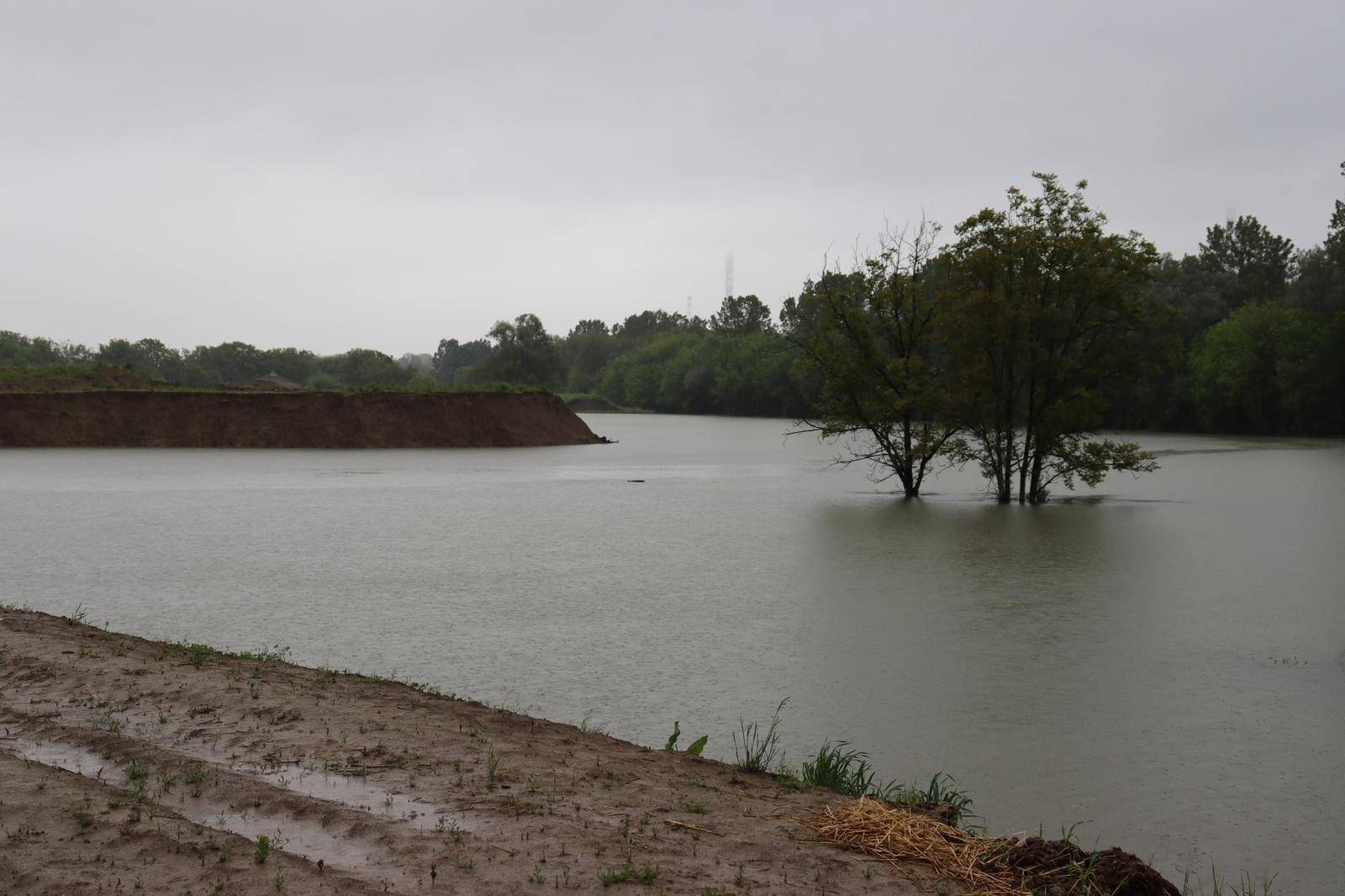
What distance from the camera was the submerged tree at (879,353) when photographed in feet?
74.6

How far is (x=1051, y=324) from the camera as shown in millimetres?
21453

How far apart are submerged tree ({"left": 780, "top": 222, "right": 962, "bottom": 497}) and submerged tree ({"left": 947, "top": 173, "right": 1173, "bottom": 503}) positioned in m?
0.71

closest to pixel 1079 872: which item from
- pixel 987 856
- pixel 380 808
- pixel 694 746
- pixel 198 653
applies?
pixel 987 856

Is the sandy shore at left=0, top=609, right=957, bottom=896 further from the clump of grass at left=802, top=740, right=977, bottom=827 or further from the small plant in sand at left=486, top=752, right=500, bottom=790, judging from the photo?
the clump of grass at left=802, top=740, right=977, bottom=827

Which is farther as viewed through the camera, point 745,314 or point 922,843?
point 745,314

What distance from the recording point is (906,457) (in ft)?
79.3

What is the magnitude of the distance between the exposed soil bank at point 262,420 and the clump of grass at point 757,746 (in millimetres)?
36174

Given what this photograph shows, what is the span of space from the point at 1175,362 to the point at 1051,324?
2.33 m

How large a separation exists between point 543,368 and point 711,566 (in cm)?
9043

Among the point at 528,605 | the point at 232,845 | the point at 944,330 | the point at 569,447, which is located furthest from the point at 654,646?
the point at 569,447

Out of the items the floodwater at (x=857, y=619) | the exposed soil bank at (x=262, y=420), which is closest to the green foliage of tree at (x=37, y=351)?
the exposed soil bank at (x=262, y=420)

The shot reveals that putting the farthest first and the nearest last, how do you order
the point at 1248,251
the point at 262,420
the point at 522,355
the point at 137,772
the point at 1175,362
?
the point at 522,355
the point at 1248,251
the point at 262,420
the point at 1175,362
the point at 137,772

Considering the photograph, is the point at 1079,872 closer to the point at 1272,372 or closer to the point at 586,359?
the point at 1272,372

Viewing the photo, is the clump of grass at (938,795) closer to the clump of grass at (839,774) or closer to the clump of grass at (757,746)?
the clump of grass at (839,774)
